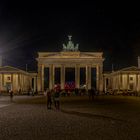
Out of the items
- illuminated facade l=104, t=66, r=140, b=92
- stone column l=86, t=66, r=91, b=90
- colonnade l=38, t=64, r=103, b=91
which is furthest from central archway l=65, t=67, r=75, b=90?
illuminated facade l=104, t=66, r=140, b=92

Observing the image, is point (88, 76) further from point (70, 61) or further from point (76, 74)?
point (70, 61)

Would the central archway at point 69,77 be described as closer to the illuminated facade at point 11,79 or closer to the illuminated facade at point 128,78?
the illuminated facade at point 128,78

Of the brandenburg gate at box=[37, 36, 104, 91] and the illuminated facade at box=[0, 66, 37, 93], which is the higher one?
the brandenburg gate at box=[37, 36, 104, 91]

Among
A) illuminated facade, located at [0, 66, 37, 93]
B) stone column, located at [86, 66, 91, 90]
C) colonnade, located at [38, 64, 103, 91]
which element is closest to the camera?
illuminated facade, located at [0, 66, 37, 93]

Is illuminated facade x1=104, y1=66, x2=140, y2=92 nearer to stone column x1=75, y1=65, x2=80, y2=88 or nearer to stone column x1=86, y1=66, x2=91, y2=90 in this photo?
stone column x1=86, y1=66, x2=91, y2=90

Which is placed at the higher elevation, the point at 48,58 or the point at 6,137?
the point at 48,58

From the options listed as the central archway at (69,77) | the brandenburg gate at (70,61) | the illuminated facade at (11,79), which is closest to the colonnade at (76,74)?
the brandenburg gate at (70,61)

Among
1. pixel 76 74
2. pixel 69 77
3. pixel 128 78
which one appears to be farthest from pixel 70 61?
pixel 128 78

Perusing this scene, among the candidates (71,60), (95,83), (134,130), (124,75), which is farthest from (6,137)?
(95,83)

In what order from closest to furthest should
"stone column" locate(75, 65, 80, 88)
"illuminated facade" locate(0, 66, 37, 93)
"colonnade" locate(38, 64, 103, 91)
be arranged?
"illuminated facade" locate(0, 66, 37, 93), "stone column" locate(75, 65, 80, 88), "colonnade" locate(38, 64, 103, 91)

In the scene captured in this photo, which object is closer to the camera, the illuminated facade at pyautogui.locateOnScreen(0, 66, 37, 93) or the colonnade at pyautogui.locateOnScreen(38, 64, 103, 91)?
the illuminated facade at pyautogui.locateOnScreen(0, 66, 37, 93)

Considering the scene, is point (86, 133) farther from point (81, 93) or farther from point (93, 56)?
point (93, 56)

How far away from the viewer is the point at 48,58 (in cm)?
11762

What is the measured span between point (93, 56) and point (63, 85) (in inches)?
501
